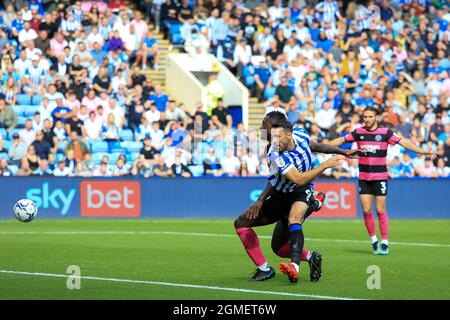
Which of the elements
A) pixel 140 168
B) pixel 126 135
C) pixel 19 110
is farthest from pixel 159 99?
pixel 19 110

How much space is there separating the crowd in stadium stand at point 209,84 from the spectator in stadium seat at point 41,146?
25mm

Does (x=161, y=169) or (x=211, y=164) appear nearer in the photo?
(x=161, y=169)

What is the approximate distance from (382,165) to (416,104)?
48.1 ft

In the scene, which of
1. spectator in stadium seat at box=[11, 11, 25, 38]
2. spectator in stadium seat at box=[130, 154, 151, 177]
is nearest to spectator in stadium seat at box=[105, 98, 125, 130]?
spectator in stadium seat at box=[130, 154, 151, 177]

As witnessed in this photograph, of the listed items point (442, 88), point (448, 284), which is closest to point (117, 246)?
point (448, 284)

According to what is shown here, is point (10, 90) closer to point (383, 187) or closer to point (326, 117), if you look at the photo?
point (326, 117)

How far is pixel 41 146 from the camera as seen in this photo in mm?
26656

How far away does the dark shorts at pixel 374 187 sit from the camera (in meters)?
17.9

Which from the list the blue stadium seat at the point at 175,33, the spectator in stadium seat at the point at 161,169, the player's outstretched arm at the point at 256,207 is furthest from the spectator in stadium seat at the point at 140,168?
the player's outstretched arm at the point at 256,207

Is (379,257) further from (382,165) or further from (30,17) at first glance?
(30,17)

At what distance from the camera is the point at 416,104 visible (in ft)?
106

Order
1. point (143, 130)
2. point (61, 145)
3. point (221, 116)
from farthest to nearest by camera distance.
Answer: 1. point (221, 116)
2. point (143, 130)
3. point (61, 145)

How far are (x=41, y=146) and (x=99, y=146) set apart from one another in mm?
1670

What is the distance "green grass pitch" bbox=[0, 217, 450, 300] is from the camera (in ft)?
38.5
